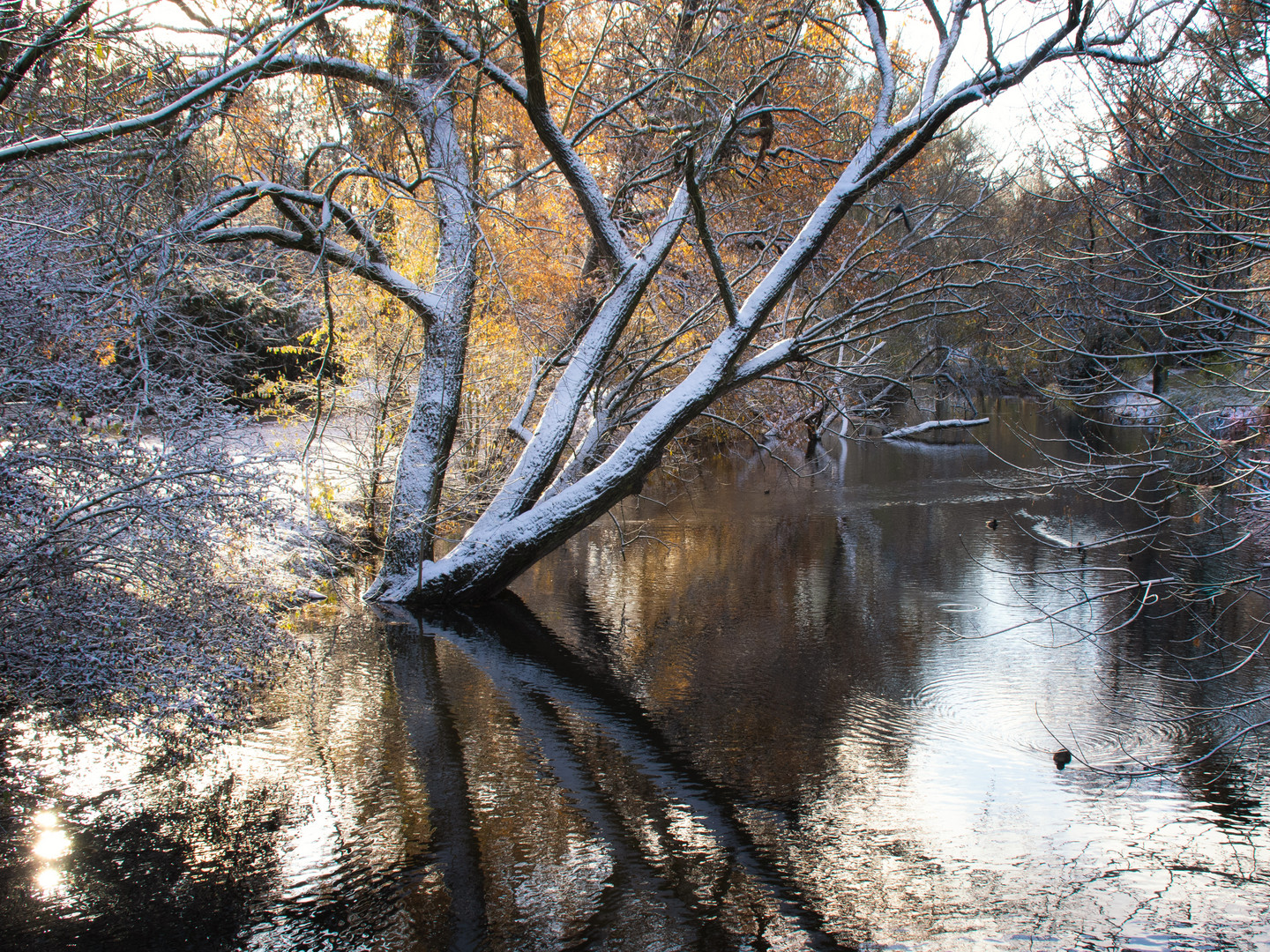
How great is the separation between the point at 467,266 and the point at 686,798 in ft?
20.3

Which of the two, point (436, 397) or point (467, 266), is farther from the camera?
point (436, 397)

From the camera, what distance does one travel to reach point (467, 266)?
941cm

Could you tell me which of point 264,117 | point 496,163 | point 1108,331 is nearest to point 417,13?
point 264,117

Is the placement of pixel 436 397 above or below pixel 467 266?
below

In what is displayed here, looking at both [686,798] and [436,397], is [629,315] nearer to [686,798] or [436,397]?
[436,397]

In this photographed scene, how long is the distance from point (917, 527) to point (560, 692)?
27.9 feet

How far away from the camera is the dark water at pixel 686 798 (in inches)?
169

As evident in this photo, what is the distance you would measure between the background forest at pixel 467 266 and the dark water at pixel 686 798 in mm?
844

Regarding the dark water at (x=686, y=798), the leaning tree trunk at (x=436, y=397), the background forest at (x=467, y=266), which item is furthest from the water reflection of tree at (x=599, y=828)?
the leaning tree trunk at (x=436, y=397)

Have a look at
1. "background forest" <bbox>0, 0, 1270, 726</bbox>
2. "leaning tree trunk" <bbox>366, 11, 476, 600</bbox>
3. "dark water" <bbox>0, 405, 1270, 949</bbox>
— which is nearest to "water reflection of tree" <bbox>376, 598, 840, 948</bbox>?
"dark water" <bbox>0, 405, 1270, 949</bbox>

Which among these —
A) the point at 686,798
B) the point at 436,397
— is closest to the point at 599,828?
the point at 686,798

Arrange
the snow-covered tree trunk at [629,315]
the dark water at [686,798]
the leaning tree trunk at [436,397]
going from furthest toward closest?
1. the leaning tree trunk at [436,397]
2. the snow-covered tree trunk at [629,315]
3. the dark water at [686,798]

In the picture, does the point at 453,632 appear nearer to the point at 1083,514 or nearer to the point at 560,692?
the point at 560,692

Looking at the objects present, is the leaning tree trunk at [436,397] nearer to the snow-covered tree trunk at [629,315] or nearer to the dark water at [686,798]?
the snow-covered tree trunk at [629,315]
